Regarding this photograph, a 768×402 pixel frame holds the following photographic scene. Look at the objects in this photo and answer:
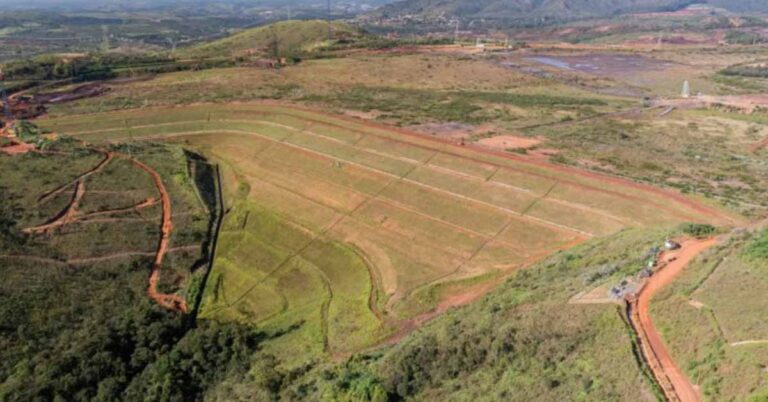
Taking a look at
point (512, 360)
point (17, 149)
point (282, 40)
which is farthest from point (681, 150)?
point (282, 40)

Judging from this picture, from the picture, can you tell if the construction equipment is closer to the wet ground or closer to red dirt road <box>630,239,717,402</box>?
red dirt road <box>630,239,717,402</box>

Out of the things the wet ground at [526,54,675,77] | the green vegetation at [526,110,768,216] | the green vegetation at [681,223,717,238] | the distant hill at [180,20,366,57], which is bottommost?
the green vegetation at [681,223,717,238]

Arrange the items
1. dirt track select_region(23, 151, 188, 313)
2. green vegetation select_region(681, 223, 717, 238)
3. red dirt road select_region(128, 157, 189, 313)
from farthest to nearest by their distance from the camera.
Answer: dirt track select_region(23, 151, 188, 313) < red dirt road select_region(128, 157, 189, 313) < green vegetation select_region(681, 223, 717, 238)

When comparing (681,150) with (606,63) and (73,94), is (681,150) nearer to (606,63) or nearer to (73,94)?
(606,63)

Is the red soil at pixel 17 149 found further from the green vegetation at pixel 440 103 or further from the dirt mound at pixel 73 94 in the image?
the green vegetation at pixel 440 103

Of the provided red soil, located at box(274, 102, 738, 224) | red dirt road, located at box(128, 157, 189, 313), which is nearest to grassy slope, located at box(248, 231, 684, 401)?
red soil, located at box(274, 102, 738, 224)

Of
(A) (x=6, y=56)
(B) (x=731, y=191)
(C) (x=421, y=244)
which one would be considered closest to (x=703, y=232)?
(B) (x=731, y=191)

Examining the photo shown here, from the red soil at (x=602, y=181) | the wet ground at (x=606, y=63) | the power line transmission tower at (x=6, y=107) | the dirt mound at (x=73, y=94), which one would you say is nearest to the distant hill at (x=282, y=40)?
the dirt mound at (x=73, y=94)

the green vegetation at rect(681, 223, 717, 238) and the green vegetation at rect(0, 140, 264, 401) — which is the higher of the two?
the green vegetation at rect(681, 223, 717, 238)
